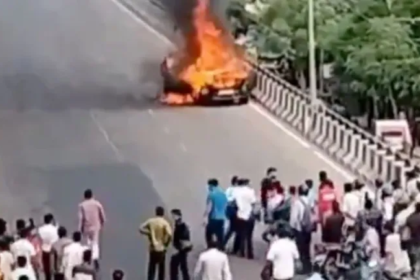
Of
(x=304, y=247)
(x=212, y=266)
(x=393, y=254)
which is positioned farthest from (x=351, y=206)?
(x=212, y=266)

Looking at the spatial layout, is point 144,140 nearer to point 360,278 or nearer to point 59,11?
point 360,278

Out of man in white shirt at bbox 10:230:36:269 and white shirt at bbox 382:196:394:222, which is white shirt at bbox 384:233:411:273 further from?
man in white shirt at bbox 10:230:36:269

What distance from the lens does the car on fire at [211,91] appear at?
3916cm

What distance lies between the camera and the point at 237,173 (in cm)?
3097

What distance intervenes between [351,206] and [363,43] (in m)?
15.0

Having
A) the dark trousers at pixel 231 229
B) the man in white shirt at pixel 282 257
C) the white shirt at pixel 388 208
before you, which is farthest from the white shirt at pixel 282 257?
the dark trousers at pixel 231 229

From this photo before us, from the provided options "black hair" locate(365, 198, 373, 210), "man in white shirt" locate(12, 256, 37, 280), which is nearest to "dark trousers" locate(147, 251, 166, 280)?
"man in white shirt" locate(12, 256, 37, 280)

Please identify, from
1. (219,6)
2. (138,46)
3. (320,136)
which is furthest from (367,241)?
(138,46)

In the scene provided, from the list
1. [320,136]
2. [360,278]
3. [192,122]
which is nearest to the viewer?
[360,278]

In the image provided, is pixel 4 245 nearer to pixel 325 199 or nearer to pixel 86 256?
pixel 86 256

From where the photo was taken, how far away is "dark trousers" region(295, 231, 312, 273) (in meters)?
22.2

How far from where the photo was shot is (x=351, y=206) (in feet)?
72.4

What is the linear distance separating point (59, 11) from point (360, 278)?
129 feet

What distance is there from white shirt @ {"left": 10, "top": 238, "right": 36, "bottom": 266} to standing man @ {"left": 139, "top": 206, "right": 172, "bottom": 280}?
1799mm
